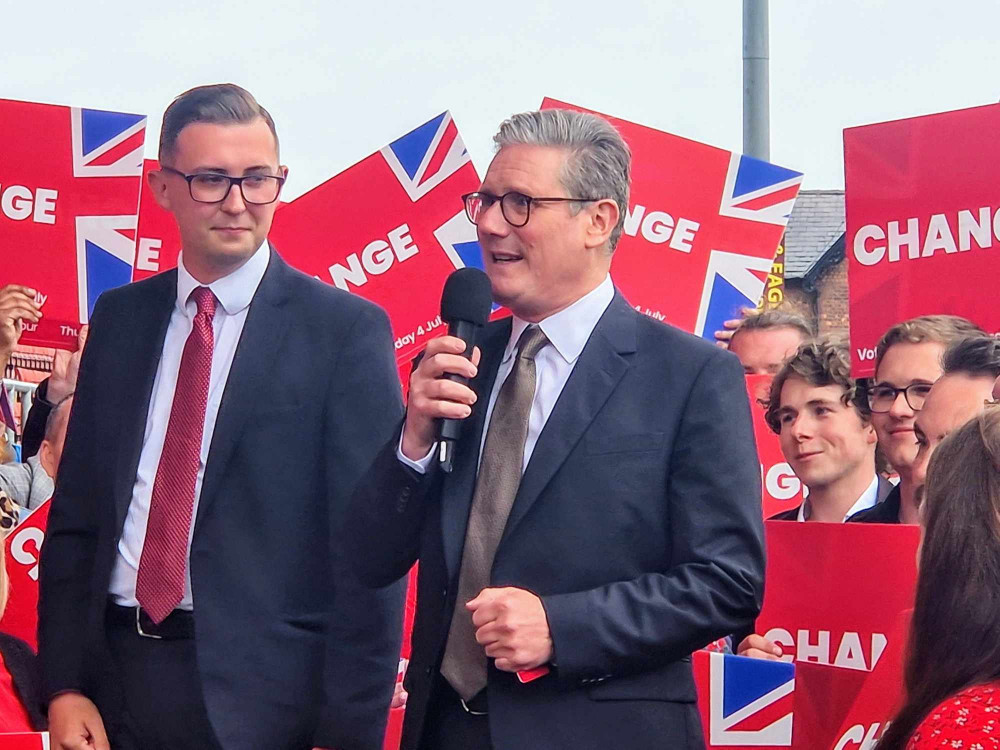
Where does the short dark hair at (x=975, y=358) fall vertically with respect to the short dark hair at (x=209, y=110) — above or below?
below

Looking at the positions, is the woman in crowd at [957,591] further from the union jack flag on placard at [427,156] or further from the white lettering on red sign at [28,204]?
the white lettering on red sign at [28,204]

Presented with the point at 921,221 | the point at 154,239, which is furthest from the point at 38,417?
the point at 921,221

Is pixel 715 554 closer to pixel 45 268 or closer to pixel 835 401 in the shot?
pixel 835 401

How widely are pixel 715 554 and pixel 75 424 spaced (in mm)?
1413

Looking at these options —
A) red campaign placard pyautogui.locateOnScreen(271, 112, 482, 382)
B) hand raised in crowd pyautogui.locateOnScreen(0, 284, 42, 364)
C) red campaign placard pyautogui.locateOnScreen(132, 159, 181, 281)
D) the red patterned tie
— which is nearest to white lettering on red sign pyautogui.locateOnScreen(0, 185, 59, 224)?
hand raised in crowd pyautogui.locateOnScreen(0, 284, 42, 364)

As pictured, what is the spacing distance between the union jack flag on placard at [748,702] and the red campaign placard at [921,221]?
1.26m

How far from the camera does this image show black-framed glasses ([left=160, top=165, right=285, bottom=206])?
124 inches

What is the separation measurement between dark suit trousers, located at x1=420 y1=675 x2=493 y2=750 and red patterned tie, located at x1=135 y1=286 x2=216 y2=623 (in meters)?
0.60

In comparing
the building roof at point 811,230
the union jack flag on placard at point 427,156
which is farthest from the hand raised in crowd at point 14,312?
the building roof at point 811,230

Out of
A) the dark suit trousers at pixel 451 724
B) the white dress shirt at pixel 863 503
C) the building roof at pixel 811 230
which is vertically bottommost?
the dark suit trousers at pixel 451 724

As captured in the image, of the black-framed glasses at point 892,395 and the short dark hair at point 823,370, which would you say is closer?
the black-framed glasses at point 892,395

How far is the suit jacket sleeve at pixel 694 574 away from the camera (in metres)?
2.52

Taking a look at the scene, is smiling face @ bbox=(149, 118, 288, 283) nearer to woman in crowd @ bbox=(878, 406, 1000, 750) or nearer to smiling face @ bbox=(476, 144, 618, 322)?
smiling face @ bbox=(476, 144, 618, 322)

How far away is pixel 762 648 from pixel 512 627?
49.5 inches
